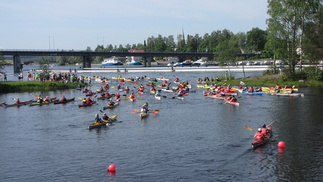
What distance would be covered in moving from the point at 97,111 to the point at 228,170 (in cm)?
2681

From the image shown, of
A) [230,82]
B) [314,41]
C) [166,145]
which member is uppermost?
[314,41]

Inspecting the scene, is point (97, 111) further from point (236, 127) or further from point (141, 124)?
point (236, 127)

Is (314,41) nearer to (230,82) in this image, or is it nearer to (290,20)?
(290,20)

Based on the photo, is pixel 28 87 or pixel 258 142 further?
pixel 28 87

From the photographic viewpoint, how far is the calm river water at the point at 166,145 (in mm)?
26297

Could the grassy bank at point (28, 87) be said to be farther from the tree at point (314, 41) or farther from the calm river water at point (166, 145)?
the tree at point (314, 41)

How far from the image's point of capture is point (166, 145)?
32719 mm

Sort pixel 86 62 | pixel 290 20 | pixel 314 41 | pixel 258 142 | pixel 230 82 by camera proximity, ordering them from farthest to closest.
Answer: pixel 86 62
pixel 230 82
pixel 290 20
pixel 314 41
pixel 258 142

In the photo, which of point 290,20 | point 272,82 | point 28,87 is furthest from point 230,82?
point 28,87

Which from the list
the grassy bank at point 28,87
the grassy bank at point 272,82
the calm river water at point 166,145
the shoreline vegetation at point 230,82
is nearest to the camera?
the calm river water at point 166,145

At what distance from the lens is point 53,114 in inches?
1908

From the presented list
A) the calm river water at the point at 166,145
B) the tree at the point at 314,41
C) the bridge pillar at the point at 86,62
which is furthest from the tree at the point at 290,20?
the bridge pillar at the point at 86,62

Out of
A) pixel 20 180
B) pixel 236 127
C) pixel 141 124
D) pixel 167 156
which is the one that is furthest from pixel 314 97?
pixel 20 180

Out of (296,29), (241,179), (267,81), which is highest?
(296,29)
